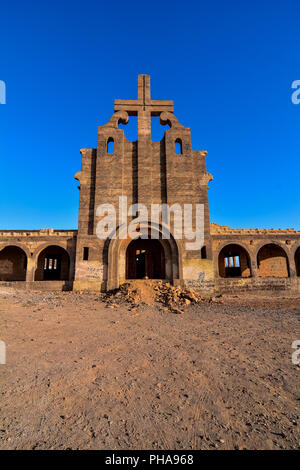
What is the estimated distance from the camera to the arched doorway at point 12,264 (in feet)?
58.7

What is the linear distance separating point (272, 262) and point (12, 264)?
22699 mm

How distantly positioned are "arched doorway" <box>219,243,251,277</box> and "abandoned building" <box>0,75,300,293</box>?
315 cm

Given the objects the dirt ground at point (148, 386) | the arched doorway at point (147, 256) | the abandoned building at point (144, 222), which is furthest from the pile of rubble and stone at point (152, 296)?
the arched doorway at point (147, 256)

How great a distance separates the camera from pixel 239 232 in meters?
15.8

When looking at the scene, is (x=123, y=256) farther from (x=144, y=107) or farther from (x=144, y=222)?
(x=144, y=107)

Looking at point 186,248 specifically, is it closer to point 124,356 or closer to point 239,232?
point 239,232

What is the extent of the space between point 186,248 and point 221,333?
723 cm

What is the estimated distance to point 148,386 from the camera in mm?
3426

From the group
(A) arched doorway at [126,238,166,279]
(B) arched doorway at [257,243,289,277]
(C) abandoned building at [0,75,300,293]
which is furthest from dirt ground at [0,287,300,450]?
(B) arched doorway at [257,243,289,277]

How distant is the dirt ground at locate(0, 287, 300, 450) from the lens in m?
2.40

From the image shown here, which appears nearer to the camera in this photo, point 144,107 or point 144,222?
point 144,222

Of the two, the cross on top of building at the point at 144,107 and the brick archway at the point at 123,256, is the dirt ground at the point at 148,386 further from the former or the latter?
the cross on top of building at the point at 144,107

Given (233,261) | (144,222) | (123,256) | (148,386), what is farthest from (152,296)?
(233,261)

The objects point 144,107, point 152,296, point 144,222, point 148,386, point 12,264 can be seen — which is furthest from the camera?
point 12,264
